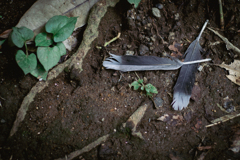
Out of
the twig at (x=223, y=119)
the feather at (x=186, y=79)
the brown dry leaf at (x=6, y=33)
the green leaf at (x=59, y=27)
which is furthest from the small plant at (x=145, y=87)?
the brown dry leaf at (x=6, y=33)

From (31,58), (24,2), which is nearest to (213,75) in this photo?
(31,58)

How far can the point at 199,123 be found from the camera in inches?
82.8

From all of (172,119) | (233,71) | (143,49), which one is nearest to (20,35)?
(143,49)

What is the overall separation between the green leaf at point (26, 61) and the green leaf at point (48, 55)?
0.08 metres

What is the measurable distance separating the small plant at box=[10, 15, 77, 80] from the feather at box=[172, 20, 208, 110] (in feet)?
4.91

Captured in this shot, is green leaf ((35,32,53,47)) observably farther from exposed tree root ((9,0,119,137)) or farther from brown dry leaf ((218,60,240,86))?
brown dry leaf ((218,60,240,86))

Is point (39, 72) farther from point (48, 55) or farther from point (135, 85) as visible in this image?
point (135, 85)

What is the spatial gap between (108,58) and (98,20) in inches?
19.8

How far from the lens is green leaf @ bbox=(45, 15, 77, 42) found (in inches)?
71.4

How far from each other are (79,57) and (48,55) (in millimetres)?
359

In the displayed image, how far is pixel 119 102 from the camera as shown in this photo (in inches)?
80.6

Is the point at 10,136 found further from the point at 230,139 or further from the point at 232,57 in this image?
the point at 232,57

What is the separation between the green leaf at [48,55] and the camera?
5.84 feet

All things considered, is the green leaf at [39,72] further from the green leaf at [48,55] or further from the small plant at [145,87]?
the small plant at [145,87]
